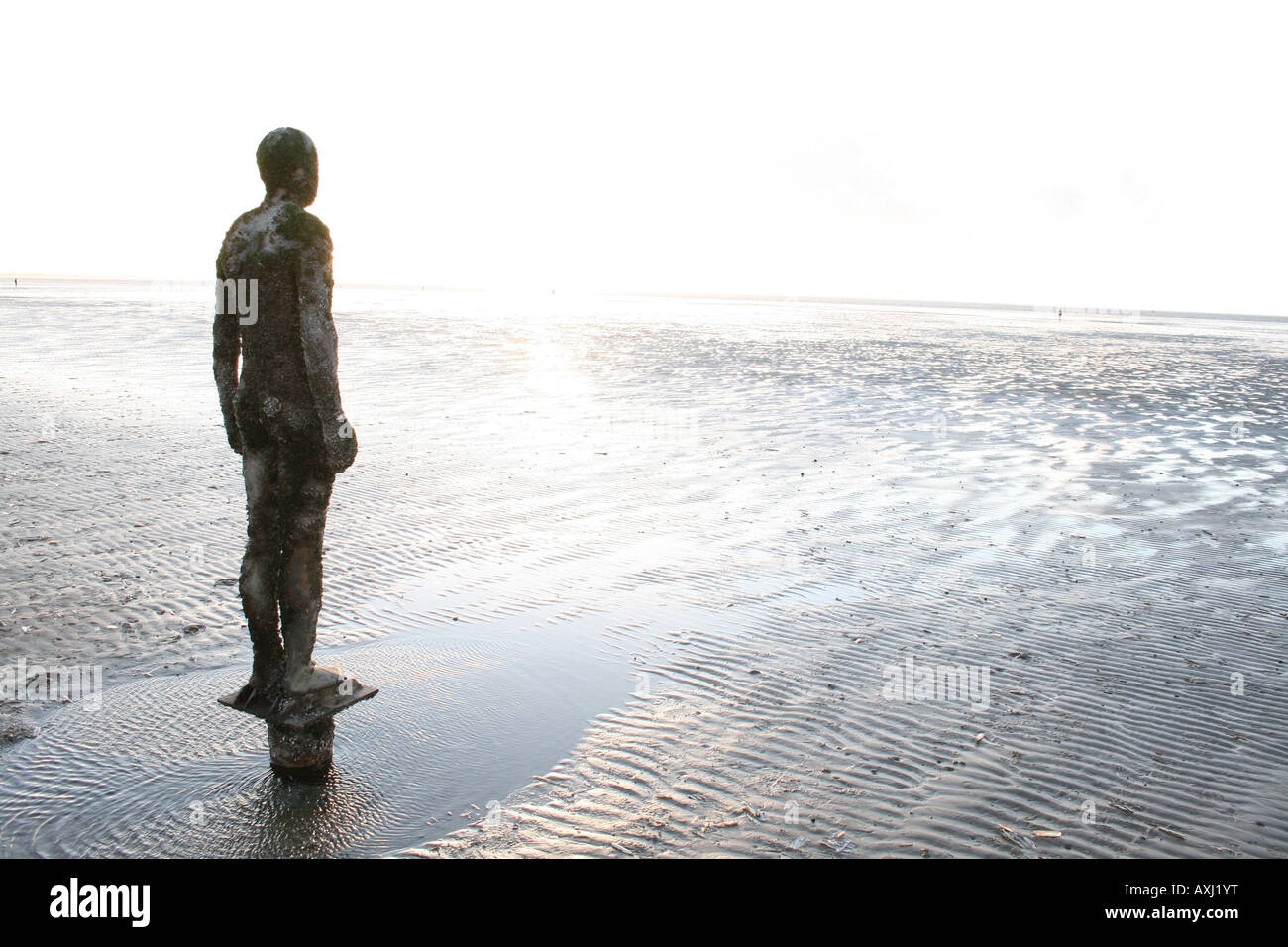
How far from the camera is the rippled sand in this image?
445 cm

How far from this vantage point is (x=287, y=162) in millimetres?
4492

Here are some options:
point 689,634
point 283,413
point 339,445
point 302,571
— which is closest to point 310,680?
point 302,571

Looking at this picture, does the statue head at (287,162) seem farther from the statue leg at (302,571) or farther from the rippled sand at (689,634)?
the rippled sand at (689,634)

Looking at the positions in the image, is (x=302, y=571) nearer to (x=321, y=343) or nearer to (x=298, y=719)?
(x=298, y=719)

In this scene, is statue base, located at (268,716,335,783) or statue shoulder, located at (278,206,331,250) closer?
statue shoulder, located at (278,206,331,250)

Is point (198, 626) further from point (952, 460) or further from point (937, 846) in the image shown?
point (952, 460)

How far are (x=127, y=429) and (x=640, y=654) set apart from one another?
11768 millimetres

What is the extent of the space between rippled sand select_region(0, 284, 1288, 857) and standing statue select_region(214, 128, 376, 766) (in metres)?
0.58

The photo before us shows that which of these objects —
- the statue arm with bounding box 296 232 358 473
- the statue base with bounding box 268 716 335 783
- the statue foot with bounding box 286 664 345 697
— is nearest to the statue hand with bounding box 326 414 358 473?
the statue arm with bounding box 296 232 358 473

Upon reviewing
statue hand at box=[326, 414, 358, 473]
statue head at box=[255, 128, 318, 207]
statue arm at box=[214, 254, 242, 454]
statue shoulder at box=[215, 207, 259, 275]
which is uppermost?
statue head at box=[255, 128, 318, 207]

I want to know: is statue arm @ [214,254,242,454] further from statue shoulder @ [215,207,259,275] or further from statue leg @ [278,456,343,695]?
statue leg @ [278,456,343,695]

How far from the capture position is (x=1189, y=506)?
11.3m
